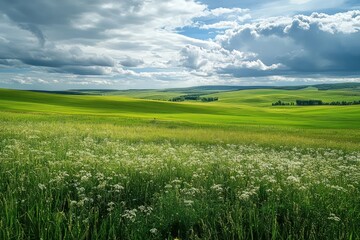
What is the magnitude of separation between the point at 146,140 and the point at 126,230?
55.9 ft

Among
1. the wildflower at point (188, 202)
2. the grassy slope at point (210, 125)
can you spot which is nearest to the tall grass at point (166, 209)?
the wildflower at point (188, 202)

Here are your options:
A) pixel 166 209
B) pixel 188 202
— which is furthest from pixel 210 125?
pixel 166 209

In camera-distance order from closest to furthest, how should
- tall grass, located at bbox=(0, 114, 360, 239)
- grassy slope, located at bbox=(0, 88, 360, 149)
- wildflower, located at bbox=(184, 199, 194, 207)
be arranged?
tall grass, located at bbox=(0, 114, 360, 239)
wildflower, located at bbox=(184, 199, 194, 207)
grassy slope, located at bbox=(0, 88, 360, 149)

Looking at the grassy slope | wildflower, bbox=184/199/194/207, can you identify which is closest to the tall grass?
wildflower, bbox=184/199/194/207

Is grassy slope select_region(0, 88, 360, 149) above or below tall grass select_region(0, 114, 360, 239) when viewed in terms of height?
below

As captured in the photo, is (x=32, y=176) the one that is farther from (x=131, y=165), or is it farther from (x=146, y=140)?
(x=146, y=140)

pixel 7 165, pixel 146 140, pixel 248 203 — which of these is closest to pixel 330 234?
pixel 248 203

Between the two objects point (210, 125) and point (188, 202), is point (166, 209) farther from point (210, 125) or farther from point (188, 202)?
point (210, 125)

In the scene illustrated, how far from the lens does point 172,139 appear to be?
23688mm

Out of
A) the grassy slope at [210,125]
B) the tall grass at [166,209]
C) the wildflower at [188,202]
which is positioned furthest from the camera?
the grassy slope at [210,125]

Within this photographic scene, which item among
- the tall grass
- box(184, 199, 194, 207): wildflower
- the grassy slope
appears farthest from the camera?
the grassy slope

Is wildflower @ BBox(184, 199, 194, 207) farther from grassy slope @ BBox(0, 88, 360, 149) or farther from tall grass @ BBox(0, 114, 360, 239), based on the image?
grassy slope @ BBox(0, 88, 360, 149)

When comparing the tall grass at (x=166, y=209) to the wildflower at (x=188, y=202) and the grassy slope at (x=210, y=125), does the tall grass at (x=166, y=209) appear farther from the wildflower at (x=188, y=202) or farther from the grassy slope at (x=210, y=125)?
the grassy slope at (x=210, y=125)

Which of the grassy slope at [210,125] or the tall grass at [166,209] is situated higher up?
the tall grass at [166,209]
